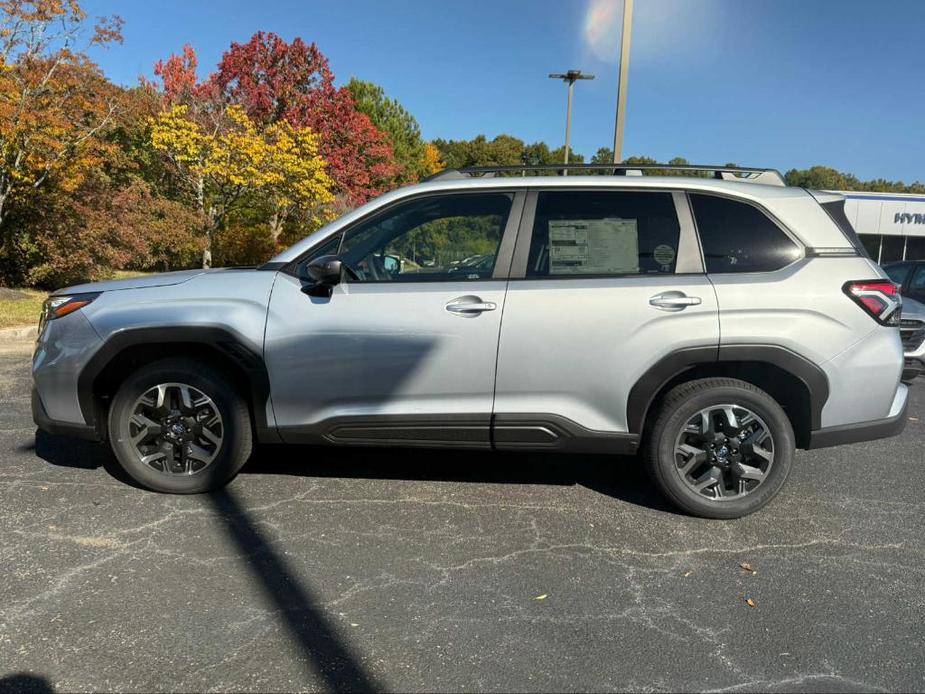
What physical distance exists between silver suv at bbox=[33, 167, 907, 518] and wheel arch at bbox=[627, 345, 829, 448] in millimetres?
12

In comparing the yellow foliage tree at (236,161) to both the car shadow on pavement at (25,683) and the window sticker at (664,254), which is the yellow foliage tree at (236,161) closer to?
the window sticker at (664,254)

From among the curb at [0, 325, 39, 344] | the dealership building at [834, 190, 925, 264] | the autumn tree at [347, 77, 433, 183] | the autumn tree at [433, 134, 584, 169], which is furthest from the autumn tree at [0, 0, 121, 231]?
the autumn tree at [433, 134, 584, 169]

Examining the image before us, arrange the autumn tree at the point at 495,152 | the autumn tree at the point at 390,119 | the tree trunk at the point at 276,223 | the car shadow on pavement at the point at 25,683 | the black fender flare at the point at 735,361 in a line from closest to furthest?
the car shadow on pavement at the point at 25,683
the black fender flare at the point at 735,361
the tree trunk at the point at 276,223
the autumn tree at the point at 390,119
the autumn tree at the point at 495,152

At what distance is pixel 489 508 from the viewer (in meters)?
3.82

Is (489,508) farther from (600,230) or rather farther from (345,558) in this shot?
(600,230)

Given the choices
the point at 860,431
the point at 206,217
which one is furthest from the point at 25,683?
the point at 206,217

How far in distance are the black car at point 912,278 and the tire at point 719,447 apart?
6.49m

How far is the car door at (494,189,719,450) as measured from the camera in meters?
3.49

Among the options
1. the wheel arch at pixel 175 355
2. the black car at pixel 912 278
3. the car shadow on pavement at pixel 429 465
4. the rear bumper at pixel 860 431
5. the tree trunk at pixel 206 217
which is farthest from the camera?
the tree trunk at pixel 206 217

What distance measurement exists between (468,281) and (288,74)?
79.4 feet

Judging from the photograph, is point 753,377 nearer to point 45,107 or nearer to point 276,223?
point 45,107

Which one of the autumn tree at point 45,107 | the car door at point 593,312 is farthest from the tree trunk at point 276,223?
the car door at point 593,312

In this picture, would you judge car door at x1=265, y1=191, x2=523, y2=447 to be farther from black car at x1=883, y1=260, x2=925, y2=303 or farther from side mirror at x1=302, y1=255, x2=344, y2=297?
black car at x1=883, y1=260, x2=925, y2=303

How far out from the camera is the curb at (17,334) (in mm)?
9008
